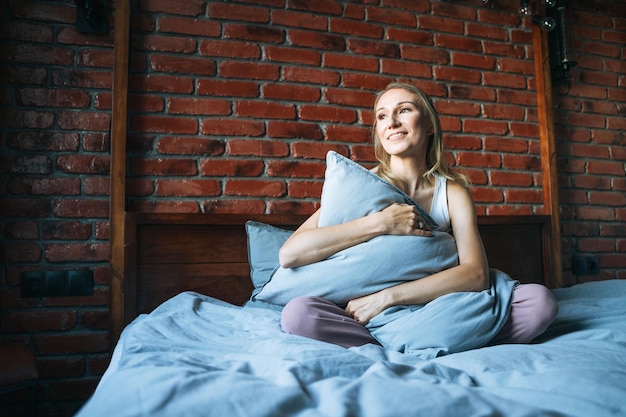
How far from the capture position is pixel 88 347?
1638 mm

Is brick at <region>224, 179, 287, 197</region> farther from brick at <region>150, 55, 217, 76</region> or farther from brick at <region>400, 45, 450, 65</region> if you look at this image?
brick at <region>400, 45, 450, 65</region>

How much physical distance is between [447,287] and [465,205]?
1.21ft

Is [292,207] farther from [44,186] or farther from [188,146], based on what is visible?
[44,186]

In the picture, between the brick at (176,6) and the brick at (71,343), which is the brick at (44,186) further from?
the brick at (176,6)

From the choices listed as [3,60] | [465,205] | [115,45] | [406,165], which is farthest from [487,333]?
[3,60]

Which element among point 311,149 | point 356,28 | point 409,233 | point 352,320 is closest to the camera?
point 352,320

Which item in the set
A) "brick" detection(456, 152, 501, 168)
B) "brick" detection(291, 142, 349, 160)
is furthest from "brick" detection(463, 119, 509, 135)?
"brick" detection(291, 142, 349, 160)

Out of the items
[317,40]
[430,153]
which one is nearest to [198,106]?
[317,40]

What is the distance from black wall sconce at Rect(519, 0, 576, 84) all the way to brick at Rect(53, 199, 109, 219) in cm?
206

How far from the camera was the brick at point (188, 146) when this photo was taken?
1.75 m

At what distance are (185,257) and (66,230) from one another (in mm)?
429

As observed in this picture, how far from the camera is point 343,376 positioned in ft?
2.38

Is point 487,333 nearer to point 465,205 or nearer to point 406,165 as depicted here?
point 465,205

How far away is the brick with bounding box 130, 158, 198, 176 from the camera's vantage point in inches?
67.7
